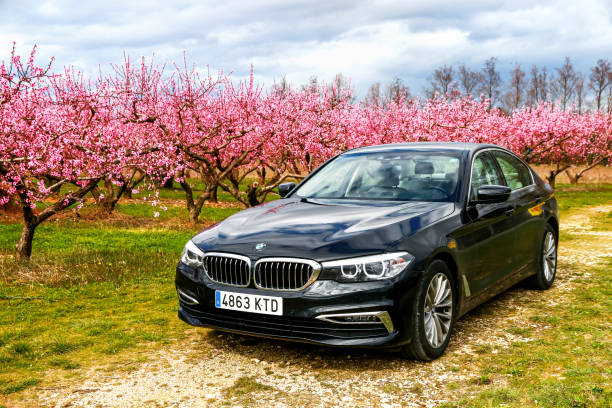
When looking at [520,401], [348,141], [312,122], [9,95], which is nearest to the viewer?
[520,401]

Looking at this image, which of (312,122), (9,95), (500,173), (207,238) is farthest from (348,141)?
(207,238)

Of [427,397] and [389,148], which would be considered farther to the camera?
[389,148]

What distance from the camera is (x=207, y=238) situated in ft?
16.0

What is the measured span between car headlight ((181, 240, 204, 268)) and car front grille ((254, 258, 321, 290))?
0.58 m

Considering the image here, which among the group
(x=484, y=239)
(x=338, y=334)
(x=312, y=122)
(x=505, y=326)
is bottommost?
(x=505, y=326)

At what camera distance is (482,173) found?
5.94 meters

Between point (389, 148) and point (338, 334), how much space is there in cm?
255

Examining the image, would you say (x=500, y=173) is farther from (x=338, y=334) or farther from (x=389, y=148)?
(x=338, y=334)

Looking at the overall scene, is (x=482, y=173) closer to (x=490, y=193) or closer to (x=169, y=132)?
(x=490, y=193)

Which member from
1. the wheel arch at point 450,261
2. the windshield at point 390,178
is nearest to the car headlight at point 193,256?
the windshield at point 390,178

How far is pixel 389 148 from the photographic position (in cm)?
624

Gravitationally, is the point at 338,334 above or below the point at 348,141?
below

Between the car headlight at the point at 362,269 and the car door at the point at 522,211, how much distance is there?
2.46 m

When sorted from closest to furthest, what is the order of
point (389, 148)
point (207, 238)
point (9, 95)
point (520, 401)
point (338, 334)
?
1. point (520, 401)
2. point (338, 334)
3. point (207, 238)
4. point (389, 148)
5. point (9, 95)
